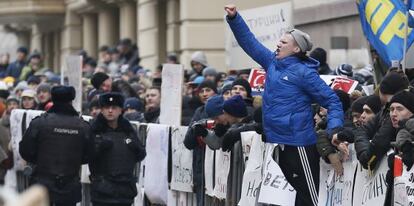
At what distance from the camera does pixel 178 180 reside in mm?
14797

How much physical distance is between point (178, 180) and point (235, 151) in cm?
189

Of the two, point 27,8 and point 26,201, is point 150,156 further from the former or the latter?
point 27,8

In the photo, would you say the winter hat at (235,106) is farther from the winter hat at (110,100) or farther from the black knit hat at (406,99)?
the black knit hat at (406,99)

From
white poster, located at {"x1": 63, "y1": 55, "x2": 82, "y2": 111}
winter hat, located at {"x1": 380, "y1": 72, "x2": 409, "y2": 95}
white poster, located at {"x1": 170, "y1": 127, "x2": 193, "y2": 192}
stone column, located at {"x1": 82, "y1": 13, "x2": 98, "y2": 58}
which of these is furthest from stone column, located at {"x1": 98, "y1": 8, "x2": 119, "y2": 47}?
winter hat, located at {"x1": 380, "y1": 72, "x2": 409, "y2": 95}

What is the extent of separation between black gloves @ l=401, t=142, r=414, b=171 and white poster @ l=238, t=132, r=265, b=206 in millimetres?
3081

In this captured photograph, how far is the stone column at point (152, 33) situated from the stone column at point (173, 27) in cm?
95

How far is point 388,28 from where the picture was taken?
1261 cm

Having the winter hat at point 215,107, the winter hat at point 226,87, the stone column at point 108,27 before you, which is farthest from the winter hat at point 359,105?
the stone column at point 108,27

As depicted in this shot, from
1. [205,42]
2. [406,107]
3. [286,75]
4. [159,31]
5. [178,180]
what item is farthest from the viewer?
[159,31]

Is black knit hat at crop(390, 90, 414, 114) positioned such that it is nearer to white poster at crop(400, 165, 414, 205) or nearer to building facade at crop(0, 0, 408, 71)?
white poster at crop(400, 165, 414, 205)

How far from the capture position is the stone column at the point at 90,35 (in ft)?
138

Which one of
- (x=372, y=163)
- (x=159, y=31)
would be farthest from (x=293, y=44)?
(x=159, y=31)

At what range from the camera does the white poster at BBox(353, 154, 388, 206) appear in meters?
9.80

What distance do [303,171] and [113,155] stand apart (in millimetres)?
2758
